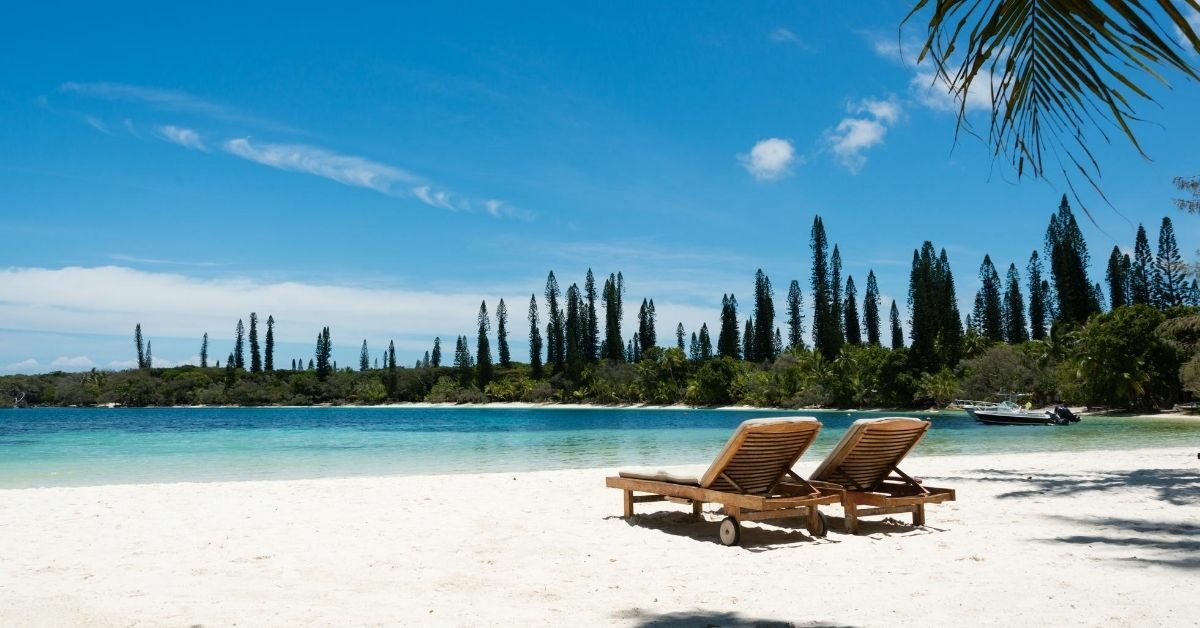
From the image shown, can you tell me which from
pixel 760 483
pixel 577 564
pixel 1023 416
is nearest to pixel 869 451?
pixel 760 483

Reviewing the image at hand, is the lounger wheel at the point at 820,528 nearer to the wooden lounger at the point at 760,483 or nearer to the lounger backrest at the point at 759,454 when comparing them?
the wooden lounger at the point at 760,483

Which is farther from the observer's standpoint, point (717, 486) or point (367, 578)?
point (717, 486)

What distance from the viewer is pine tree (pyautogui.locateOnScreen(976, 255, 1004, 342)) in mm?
90312

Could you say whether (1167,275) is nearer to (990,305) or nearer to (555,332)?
(990,305)

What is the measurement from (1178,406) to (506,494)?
56085 millimetres

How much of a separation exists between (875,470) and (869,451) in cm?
38

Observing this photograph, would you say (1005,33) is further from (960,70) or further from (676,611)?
(676,611)

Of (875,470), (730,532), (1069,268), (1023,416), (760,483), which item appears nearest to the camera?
(730,532)

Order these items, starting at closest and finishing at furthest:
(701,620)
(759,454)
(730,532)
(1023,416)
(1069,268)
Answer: (701,620), (730,532), (759,454), (1023,416), (1069,268)

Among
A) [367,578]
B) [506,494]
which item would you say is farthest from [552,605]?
[506,494]

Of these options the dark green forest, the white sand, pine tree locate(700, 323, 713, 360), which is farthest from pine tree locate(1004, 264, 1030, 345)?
the white sand

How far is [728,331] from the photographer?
108250 mm

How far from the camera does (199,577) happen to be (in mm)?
5801

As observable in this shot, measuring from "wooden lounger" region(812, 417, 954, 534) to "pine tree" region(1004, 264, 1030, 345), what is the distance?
9302 cm
